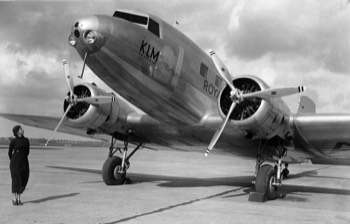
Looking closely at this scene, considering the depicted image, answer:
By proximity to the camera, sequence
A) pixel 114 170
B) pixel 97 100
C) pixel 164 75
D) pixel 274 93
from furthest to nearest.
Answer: pixel 114 170 → pixel 97 100 → pixel 164 75 → pixel 274 93

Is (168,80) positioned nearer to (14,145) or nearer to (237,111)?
(237,111)

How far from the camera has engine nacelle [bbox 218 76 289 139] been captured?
925cm

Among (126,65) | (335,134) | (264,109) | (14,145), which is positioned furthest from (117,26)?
(335,134)

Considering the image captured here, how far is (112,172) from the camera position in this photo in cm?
1243

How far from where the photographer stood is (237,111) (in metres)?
9.56

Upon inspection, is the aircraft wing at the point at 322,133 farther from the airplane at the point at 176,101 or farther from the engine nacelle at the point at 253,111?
the engine nacelle at the point at 253,111

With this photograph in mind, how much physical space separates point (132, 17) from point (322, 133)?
5836 mm

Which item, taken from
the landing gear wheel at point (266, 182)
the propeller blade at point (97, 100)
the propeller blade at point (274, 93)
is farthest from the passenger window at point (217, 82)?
the propeller blade at point (97, 100)

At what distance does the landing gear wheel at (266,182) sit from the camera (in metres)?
9.84

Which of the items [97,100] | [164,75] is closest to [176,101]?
[164,75]

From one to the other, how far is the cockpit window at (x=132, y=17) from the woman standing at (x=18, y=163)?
11.2 ft

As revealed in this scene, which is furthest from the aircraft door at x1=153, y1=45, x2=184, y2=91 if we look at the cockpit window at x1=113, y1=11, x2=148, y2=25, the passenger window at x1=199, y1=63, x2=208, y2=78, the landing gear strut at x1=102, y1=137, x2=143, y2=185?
the landing gear strut at x1=102, y1=137, x2=143, y2=185

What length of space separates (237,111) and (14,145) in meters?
5.18

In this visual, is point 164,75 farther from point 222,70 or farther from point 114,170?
point 114,170
